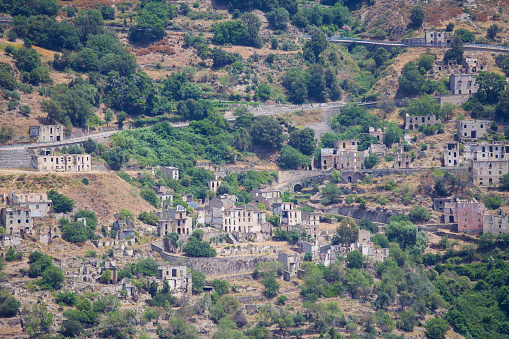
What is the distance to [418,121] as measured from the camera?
110688mm

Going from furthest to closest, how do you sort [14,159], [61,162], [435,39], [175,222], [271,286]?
[435,39] → [61,162] → [14,159] → [175,222] → [271,286]

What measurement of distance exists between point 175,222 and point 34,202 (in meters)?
11.8

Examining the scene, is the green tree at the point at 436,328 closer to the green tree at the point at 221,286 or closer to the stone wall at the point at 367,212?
the green tree at the point at 221,286

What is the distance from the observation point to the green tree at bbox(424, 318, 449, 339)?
81938 millimetres

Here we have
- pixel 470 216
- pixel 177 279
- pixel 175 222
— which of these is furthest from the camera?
pixel 470 216

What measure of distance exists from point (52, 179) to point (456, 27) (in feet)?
199

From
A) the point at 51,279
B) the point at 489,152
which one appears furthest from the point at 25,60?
the point at 489,152

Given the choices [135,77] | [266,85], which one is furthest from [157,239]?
[266,85]

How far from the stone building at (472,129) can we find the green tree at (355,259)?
24908 millimetres

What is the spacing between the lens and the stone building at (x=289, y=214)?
9306 cm

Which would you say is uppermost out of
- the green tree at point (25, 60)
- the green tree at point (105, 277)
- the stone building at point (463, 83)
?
the green tree at point (25, 60)

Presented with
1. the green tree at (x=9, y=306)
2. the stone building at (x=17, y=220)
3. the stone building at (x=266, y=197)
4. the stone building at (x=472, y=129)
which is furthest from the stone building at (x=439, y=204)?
the green tree at (x=9, y=306)

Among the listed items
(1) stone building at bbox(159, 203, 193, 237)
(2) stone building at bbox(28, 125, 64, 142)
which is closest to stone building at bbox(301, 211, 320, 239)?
(1) stone building at bbox(159, 203, 193, 237)

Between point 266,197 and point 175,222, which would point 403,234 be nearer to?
point 266,197
